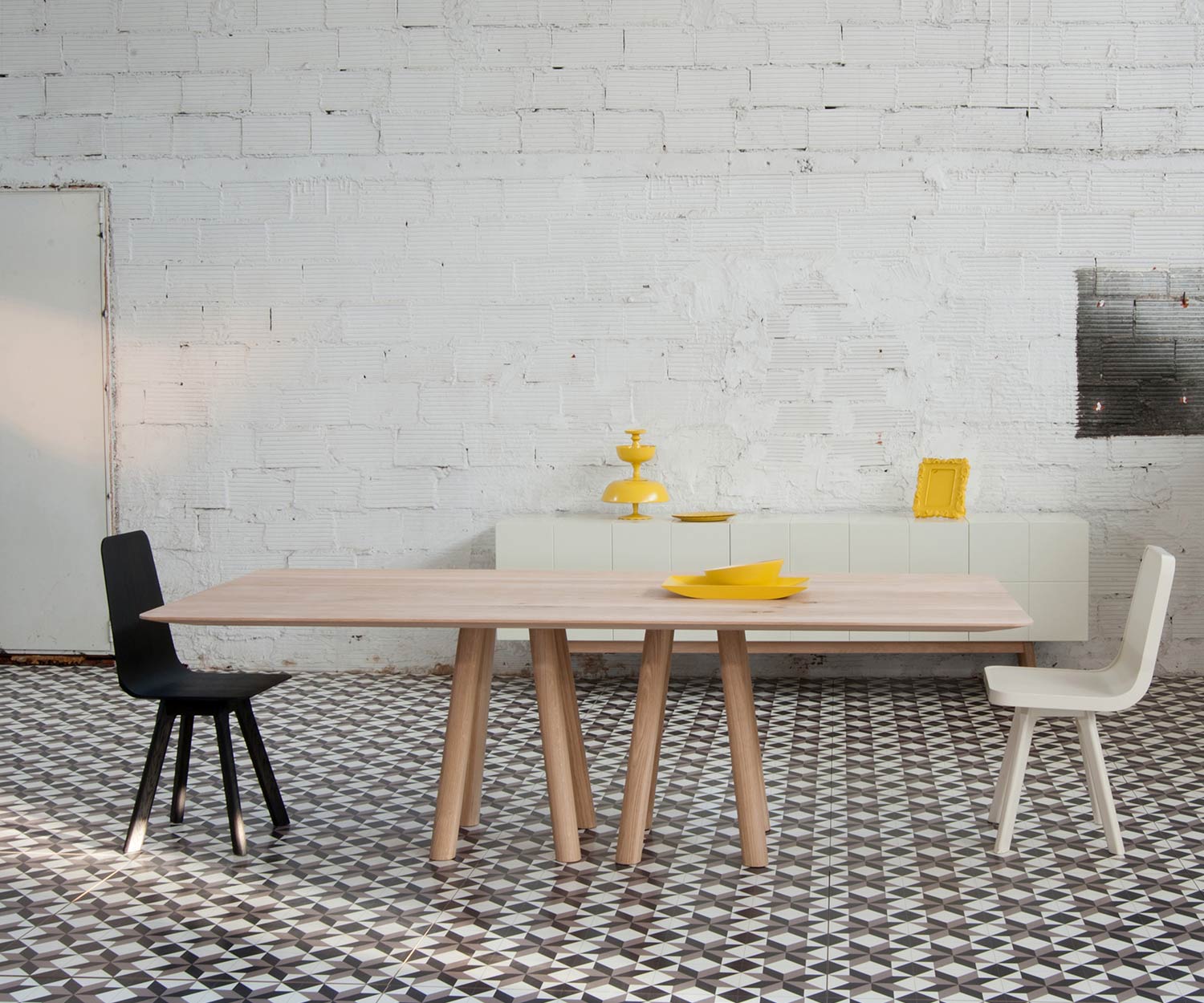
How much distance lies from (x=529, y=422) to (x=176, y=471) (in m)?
1.62

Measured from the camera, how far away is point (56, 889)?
3.20 meters

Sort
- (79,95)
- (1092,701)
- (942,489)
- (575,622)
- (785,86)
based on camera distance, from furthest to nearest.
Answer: (79,95)
(785,86)
(942,489)
(1092,701)
(575,622)

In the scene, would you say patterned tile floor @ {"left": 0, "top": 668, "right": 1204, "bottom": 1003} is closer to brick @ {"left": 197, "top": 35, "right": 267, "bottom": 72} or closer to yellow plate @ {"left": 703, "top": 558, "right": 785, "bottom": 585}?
yellow plate @ {"left": 703, "top": 558, "right": 785, "bottom": 585}

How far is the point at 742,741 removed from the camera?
329 centimetres

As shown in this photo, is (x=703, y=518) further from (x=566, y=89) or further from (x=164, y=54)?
(x=164, y=54)

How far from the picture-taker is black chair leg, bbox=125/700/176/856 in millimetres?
3449

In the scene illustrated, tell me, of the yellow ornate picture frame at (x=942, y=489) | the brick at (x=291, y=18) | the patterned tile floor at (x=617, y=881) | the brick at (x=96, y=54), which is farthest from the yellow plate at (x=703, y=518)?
the brick at (x=96, y=54)

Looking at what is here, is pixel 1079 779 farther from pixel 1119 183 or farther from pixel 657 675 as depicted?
pixel 1119 183

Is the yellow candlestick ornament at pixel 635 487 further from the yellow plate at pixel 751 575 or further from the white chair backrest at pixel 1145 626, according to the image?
the white chair backrest at pixel 1145 626

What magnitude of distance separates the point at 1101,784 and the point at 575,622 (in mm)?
1469

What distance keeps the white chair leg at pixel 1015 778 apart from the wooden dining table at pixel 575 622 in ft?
1.13

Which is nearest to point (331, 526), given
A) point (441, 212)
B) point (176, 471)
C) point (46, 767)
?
point (176, 471)

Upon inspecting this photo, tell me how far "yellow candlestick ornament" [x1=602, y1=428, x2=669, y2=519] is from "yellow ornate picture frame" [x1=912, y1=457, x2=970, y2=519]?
105 cm

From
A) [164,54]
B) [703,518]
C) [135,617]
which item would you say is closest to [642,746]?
[135,617]
